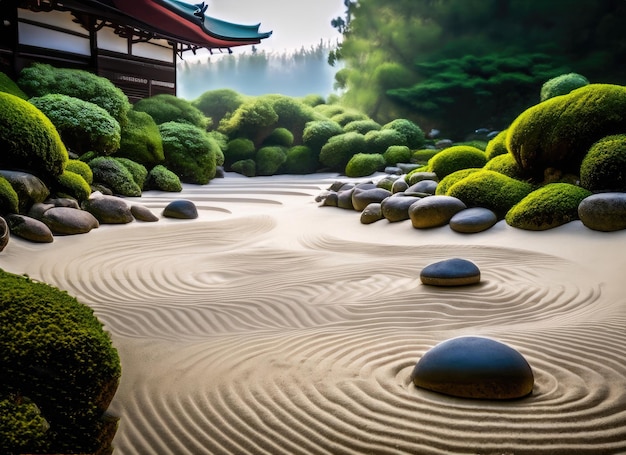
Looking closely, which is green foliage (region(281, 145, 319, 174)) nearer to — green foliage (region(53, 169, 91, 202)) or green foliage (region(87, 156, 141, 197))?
green foliage (region(87, 156, 141, 197))

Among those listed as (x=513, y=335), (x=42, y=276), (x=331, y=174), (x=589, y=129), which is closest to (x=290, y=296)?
(x=513, y=335)

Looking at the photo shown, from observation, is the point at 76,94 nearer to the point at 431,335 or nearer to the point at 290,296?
the point at 290,296

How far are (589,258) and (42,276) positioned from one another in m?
5.54

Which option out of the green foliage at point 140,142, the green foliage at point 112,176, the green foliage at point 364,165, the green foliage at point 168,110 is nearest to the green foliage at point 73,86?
the green foliage at point 140,142

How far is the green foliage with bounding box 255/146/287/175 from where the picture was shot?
16.6 meters

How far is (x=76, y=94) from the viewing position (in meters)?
11.4

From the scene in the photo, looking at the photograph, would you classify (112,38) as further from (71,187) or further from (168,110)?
(71,187)

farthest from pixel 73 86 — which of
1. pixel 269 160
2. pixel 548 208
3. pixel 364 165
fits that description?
pixel 548 208

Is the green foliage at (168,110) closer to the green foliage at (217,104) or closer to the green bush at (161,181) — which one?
the green bush at (161,181)

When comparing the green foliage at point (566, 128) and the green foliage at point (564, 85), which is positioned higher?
the green foliage at point (564, 85)

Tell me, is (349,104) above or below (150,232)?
above

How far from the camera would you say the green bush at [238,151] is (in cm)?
1712

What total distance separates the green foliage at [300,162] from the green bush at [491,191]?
1011 centimetres

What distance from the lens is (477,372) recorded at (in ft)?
8.00
